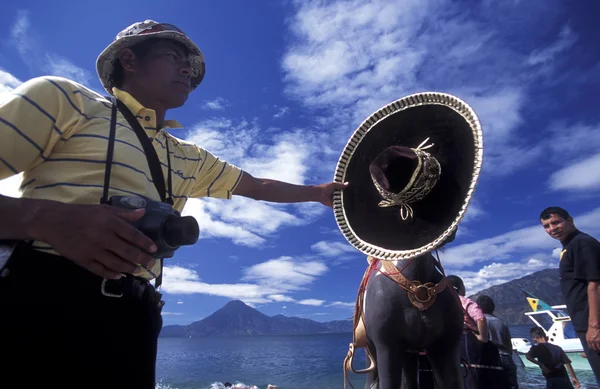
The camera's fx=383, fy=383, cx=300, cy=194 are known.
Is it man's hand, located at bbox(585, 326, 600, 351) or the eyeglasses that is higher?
the eyeglasses

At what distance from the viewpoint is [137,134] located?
2.07 meters

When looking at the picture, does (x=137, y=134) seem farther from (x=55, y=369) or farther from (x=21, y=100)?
(x=55, y=369)

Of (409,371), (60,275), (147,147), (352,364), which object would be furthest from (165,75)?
(352,364)

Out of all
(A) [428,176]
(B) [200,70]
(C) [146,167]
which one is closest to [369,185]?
(A) [428,176]

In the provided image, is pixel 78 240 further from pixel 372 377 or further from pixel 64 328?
pixel 372 377

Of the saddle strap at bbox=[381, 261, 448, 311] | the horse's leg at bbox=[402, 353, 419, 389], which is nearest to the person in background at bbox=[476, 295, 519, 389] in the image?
the horse's leg at bbox=[402, 353, 419, 389]

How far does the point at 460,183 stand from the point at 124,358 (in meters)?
2.36

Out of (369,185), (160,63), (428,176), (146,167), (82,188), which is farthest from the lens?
(369,185)

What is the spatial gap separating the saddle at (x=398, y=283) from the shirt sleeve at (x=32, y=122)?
3.41 meters

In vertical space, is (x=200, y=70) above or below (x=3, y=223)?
above

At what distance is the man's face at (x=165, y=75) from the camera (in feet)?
8.39

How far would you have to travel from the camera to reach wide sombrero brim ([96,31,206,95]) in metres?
2.60

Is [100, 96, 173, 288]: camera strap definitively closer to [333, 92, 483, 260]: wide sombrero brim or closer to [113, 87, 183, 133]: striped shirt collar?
[113, 87, 183, 133]: striped shirt collar

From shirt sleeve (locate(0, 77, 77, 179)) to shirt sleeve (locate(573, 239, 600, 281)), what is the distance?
21.0ft
